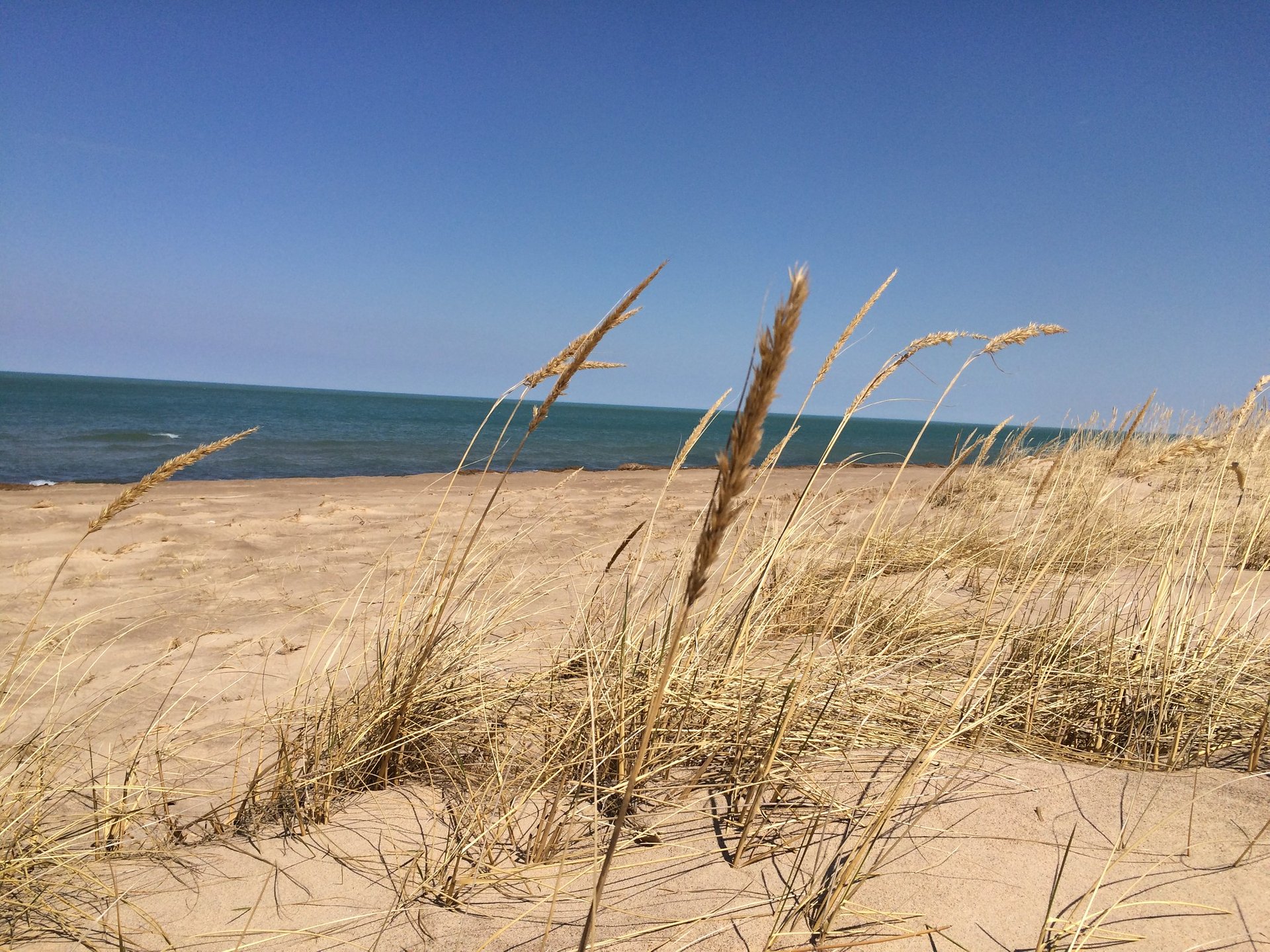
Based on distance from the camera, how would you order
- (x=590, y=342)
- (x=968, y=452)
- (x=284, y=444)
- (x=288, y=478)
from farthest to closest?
(x=284, y=444) → (x=288, y=478) → (x=968, y=452) → (x=590, y=342)

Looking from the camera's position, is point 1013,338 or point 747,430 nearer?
point 747,430

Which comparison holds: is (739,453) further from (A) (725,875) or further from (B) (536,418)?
(A) (725,875)

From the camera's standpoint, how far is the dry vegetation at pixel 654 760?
134 centimetres

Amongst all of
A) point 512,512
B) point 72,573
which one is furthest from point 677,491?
point 72,573

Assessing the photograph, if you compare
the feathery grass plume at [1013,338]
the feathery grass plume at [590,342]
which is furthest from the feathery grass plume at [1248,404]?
the feathery grass plume at [590,342]

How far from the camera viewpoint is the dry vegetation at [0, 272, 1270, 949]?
4.40 feet

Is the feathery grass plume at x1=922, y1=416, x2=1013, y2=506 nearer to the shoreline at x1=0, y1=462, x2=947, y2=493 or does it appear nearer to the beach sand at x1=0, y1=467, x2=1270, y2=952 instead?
the beach sand at x1=0, y1=467, x2=1270, y2=952

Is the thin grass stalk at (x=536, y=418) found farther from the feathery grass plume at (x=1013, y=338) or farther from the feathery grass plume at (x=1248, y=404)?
the feathery grass plume at (x=1248, y=404)

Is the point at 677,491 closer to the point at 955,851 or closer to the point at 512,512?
the point at 512,512

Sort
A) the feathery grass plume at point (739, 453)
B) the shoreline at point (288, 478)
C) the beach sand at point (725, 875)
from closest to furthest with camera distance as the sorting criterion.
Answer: the feathery grass plume at point (739, 453) < the beach sand at point (725, 875) < the shoreline at point (288, 478)

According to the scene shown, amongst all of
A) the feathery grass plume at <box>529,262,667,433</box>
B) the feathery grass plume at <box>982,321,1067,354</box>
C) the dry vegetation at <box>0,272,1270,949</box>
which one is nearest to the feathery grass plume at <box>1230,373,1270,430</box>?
the dry vegetation at <box>0,272,1270,949</box>

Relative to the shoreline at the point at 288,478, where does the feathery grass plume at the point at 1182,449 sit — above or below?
above

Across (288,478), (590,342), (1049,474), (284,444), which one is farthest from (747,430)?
(284,444)

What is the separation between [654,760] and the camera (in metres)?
1.80
